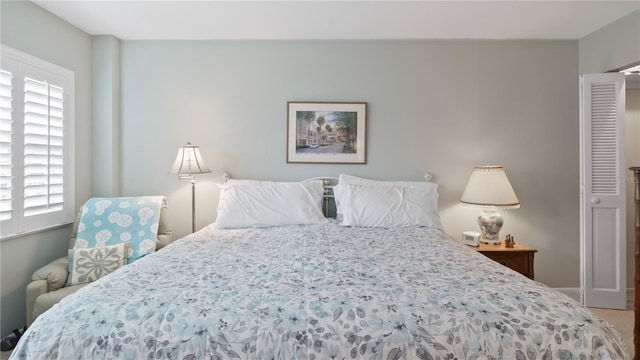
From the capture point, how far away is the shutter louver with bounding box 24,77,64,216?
8.08 feet

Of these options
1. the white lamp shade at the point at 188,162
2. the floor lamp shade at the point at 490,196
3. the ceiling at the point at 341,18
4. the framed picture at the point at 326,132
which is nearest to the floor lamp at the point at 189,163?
the white lamp shade at the point at 188,162

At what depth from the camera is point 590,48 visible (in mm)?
3078

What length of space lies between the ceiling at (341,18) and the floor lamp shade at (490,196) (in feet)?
4.31

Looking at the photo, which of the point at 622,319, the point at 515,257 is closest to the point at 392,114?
the point at 515,257

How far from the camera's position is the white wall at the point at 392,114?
320 cm

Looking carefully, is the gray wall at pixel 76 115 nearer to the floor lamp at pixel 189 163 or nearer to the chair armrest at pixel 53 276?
the chair armrest at pixel 53 276

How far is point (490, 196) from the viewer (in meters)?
2.79

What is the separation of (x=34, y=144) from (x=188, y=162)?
1.12 meters

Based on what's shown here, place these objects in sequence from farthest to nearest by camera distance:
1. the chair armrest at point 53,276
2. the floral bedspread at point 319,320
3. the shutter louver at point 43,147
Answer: the shutter louver at point 43,147 < the chair armrest at point 53,276 < the floral bedspread at point 319,320

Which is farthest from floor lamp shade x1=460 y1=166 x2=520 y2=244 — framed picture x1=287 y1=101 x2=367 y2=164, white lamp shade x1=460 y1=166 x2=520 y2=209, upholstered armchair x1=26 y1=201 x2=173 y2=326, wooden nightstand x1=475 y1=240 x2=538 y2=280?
upholstered armchair x1=26 y1=201 x2=173 y2=326

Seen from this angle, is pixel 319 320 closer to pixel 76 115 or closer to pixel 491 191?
pixel 491 191

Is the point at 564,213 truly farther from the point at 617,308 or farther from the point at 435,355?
the point at 435,355

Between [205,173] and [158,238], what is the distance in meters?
0.74

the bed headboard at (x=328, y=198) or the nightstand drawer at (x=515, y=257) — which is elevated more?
the bed headboard at (x=328, y=198)
